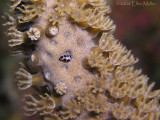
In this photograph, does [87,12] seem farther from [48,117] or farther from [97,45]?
[48,117]

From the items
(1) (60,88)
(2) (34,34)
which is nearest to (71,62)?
(1) (60,88)

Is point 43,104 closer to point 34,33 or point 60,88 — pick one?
point 60,88

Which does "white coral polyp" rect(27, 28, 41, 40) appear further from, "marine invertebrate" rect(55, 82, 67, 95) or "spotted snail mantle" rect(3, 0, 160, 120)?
"marine invertebrate" rect(55, 82, 67, 95)

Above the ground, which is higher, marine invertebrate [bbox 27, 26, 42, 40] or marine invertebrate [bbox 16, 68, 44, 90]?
marine invertebrate [bbox 27, 26, 42, 40]

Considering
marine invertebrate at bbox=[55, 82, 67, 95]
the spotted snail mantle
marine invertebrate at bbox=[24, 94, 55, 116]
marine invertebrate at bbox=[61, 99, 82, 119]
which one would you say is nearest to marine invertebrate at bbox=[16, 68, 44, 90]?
the spotted snail mantle

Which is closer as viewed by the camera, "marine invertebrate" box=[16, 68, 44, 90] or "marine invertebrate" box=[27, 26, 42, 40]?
"marine invertebrate" box=[27, 26, 42, 40]

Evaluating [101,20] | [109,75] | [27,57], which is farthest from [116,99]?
[27,57]

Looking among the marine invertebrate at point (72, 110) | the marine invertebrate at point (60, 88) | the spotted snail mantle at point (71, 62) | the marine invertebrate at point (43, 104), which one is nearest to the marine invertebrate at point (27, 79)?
the spotted snail mantle at point (71, 62)

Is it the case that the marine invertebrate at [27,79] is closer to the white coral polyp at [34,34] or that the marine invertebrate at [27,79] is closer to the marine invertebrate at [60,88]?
the marine invertebrate at [60,88]
